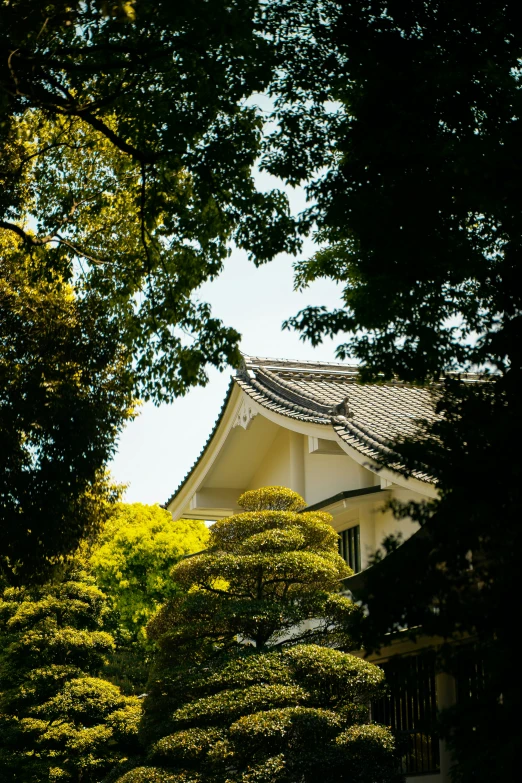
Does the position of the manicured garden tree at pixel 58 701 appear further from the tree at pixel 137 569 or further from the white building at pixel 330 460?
the tree at pixel 137 569

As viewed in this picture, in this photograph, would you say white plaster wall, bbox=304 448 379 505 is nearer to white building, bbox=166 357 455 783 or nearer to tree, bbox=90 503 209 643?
white building, bbox=166 357 455 783

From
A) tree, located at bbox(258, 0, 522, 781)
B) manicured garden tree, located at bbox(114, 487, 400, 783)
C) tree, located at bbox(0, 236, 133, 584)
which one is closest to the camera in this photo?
tree, located at bbox(258, 0, 522, 781)

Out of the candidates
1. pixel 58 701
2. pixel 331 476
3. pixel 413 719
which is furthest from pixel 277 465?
pixel 413 719

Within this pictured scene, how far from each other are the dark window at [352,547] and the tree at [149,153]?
559 cm

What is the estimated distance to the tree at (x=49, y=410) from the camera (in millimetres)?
12227

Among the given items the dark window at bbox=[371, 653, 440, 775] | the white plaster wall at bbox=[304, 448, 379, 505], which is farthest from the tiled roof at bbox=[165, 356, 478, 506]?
the dark window at bbox=[371, 653, 440, 775]

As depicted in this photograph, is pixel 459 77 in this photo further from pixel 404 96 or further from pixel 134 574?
pixel 134 574

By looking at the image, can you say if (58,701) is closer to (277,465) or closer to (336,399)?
(277,465)

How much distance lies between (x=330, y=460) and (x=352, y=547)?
165cm

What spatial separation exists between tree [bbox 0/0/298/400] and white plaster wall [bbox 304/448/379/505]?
4.89 metres

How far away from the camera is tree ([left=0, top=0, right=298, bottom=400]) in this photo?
24.9 feet

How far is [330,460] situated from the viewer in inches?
615

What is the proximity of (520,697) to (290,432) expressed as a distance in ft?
40.7

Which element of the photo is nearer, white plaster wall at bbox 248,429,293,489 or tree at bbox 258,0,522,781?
tree at bbox 258,0,522,781
